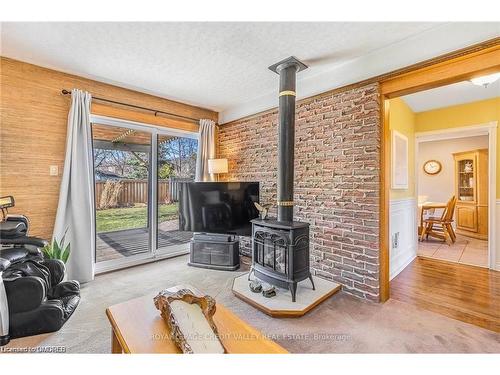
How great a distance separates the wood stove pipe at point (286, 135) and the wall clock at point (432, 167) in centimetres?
547

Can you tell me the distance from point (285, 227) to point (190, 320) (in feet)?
4.18

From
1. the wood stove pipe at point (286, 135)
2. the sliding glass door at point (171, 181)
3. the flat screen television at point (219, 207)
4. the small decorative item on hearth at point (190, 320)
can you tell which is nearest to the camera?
the small decorative item on hearth at point (190, 320)

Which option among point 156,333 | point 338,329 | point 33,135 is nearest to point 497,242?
point 338,329

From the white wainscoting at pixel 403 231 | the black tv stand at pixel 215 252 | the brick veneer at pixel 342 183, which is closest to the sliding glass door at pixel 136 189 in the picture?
the black tv stand at pixel 215 252

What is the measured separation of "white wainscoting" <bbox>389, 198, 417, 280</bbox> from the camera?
10.2ft

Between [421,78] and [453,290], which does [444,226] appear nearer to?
[453,290]

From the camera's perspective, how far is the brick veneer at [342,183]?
238 centimetres

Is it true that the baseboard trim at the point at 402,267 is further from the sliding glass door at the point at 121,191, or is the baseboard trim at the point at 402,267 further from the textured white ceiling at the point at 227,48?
the sliding glass door at the point at 121,191

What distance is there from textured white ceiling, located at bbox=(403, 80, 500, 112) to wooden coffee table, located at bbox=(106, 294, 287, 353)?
3595 millimetres

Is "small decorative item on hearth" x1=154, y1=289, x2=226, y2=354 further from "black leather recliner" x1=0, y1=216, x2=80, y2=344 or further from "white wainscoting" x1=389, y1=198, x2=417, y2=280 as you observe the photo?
"white wainscoting" x1=389, y1=198, x2=417, y2=280

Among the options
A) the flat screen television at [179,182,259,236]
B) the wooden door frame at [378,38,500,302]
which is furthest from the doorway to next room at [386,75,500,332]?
the flat screen television at [179,182,259,236]

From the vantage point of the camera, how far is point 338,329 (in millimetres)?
1902

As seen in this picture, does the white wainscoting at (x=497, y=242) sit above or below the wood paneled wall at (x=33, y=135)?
below
